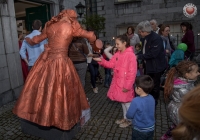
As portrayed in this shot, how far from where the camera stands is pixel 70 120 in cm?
268

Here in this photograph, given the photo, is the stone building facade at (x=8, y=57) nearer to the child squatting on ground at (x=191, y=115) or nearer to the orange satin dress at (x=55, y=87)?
the orange satin dress at (x=55, y=87)

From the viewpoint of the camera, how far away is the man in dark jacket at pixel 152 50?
3637 mm

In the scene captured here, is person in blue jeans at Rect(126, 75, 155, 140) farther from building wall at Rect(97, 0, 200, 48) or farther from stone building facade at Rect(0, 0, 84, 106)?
building wall at Rect(97, 0, 200, 48)

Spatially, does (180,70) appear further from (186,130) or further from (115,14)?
(115,14)

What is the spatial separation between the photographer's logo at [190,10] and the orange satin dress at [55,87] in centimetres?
933

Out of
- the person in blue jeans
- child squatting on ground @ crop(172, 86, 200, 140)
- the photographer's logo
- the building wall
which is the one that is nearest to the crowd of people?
the person in blue jeans

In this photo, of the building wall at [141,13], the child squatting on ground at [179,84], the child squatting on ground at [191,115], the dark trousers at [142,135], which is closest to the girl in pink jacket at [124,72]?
the child squatting on ground at [179,84]

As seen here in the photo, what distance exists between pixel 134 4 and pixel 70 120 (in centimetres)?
1067

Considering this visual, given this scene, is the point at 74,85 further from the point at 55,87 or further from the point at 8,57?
the point at 8,57

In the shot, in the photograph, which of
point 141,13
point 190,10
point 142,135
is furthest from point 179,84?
point 141,13

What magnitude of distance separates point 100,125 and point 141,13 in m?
9.71

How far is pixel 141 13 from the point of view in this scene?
1185cm

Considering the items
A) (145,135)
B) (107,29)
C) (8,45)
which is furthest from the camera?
(107,29)

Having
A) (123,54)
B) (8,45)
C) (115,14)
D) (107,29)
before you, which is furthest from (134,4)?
(123,54)
